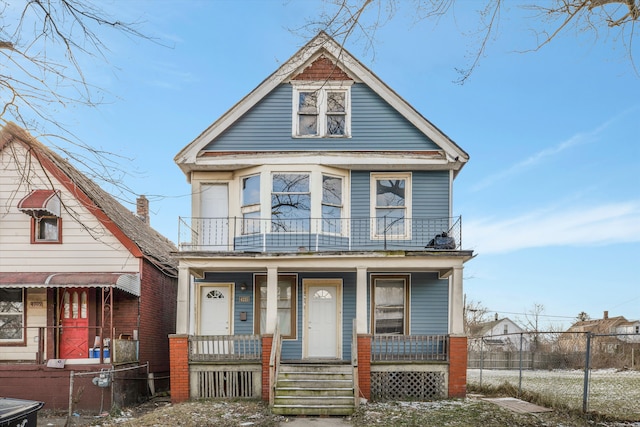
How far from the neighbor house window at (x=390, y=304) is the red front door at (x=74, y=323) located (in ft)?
27.1

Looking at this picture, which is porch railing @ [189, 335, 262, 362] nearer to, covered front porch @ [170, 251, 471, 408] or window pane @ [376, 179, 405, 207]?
covered front porch @ [170, 251, 471, 408]

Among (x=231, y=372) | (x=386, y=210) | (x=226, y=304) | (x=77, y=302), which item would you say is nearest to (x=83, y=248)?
(x=77, y=302)

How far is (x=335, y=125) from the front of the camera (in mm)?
14812

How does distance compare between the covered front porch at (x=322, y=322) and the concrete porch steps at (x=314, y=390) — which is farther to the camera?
the covered front porch at (x=322, y=322)

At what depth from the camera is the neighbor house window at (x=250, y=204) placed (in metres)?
14.4

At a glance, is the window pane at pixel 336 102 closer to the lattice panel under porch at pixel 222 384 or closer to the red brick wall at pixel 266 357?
the red brick wall at pixel 266 357

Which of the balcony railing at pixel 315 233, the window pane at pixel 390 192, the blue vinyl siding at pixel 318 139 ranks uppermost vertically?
the blue vinyl siding at pixel 318 139

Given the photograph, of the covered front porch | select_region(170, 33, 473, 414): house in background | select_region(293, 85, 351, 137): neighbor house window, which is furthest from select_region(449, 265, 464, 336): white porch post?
select_region(293, 85, 351, 137): neighbor house window

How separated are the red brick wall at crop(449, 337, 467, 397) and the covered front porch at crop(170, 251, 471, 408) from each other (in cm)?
3

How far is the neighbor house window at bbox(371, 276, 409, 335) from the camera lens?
14688 mm

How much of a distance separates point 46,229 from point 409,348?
10.8 metres

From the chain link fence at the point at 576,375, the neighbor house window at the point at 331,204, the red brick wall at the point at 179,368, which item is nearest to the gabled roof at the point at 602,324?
the chain link fence at the point at 576,375

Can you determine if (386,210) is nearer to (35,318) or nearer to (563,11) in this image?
(563,11)

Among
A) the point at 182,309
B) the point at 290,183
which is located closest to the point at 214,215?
the point at 290,183
